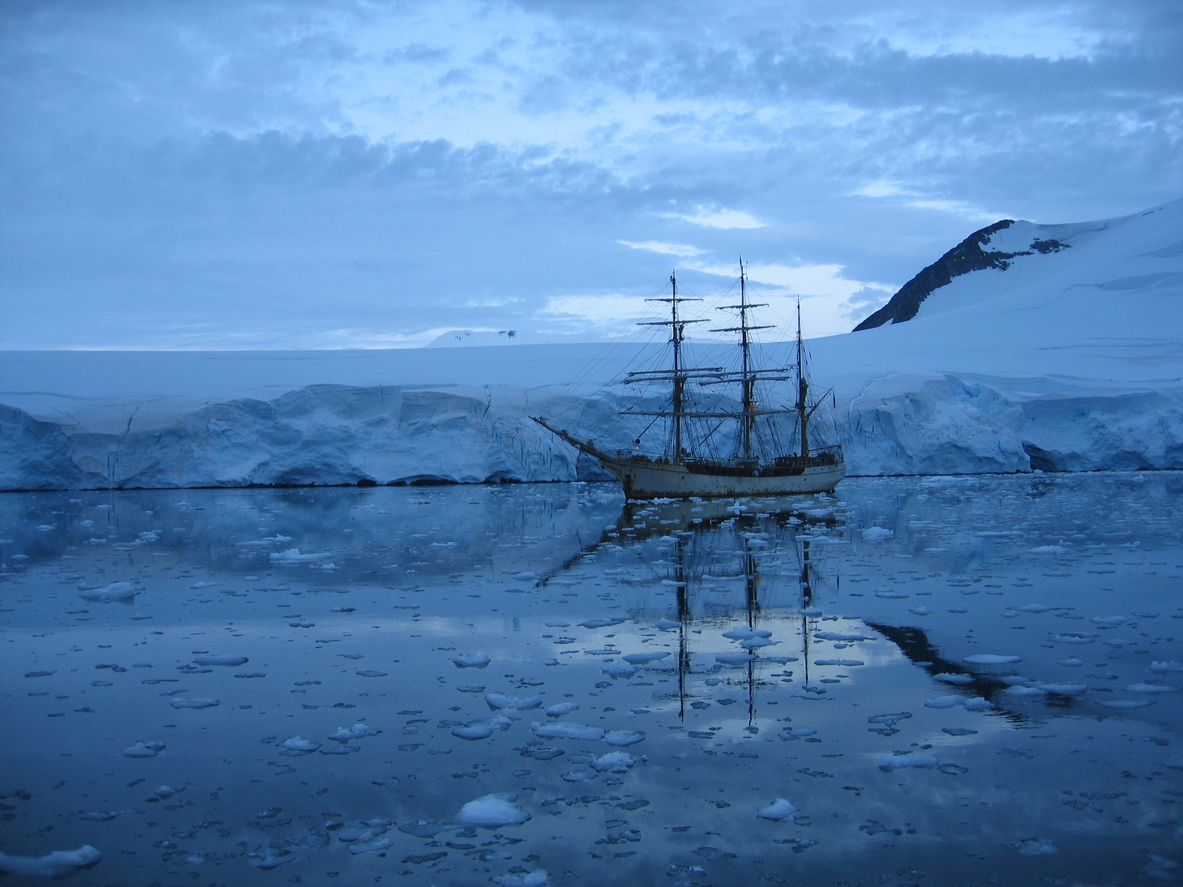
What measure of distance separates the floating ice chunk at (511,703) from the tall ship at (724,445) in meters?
18.4

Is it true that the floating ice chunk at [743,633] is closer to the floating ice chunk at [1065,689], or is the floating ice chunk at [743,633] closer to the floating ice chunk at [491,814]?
the floating ice chunk at [1065,689]

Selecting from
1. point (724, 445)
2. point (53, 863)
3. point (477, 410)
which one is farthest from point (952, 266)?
point (53, 863)

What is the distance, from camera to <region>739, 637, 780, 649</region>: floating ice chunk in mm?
6469

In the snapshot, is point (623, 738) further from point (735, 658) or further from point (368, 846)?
point (735, 658)

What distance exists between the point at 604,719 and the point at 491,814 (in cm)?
130

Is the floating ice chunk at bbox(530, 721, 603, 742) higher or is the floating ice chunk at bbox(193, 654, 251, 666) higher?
the floating ice chunk at bbox(530, 721, 603, 742)

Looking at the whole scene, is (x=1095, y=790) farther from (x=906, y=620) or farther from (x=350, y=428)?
(x=350, y=428)

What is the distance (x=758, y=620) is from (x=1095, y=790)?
357cm

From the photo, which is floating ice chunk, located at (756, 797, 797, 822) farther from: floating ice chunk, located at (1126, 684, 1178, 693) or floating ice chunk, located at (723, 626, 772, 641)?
floating ice chunk, located at (723, 626, 772, 641)

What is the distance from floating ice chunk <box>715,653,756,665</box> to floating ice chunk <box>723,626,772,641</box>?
0.42 m

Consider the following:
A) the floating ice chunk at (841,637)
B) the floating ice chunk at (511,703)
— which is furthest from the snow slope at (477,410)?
the floating ice chunk at (511,703)

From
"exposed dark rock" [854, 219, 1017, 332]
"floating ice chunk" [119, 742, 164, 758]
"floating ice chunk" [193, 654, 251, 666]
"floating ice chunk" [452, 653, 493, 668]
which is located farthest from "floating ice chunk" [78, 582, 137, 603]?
"exposed dark rock" [854, 219, 1017, 332]

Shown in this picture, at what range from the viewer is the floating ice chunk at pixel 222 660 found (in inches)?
246

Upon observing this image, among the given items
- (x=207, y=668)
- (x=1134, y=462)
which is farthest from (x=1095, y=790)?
(x=1134, y=462)
